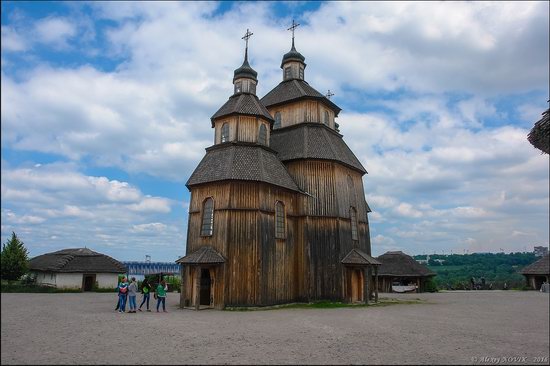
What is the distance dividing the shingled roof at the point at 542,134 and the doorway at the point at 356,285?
803 inches

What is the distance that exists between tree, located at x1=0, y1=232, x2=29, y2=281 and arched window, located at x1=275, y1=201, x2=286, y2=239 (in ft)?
81.1

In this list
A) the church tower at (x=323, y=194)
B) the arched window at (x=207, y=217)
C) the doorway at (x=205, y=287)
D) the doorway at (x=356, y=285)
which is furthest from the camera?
the doorway at (x=356, y=285)

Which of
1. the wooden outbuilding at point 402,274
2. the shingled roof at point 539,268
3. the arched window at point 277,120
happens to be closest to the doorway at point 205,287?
the arched window at point 277,120

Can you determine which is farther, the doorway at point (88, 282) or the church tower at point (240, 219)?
the doorway at point (88, 282)

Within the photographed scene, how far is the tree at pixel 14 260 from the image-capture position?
3450 cm

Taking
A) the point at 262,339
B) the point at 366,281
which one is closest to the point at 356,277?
the point at 366,281

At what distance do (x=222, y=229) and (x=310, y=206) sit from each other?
21.6 ft

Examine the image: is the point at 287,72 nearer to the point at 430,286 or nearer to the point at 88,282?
the point at 88,282

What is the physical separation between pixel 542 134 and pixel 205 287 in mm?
20503

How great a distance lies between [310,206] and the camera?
87.0 ft

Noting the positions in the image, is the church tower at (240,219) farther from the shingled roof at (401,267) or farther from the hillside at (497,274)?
the hillside at (497,274)

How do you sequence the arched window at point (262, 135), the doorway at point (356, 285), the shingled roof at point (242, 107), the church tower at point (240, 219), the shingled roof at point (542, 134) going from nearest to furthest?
1. the shingled roof at point (542, 134)
2. the church tower at point (240, 219)
3. the shingled roof at point (242, 107)
4. the arched window at point (262, 135)
5. the doorway at point (356, 285)

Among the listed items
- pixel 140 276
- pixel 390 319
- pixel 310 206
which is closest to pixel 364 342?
pixel 390 319

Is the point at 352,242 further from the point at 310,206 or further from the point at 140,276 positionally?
the point at 140,276
